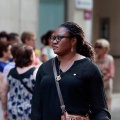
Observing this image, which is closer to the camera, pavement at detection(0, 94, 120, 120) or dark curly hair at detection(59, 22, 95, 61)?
dark curly hair at detection(59, 22, 95, 61)

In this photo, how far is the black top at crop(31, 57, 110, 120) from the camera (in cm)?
477

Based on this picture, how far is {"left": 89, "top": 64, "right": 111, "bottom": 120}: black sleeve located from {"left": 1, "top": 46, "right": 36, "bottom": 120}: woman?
2135 millimetres

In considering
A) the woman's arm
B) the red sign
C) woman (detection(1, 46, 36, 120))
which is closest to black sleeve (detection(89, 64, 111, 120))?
woman (detection(1, 46, 36, 120))

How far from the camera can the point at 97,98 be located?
16.0 ft

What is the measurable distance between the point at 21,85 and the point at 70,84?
2.29m

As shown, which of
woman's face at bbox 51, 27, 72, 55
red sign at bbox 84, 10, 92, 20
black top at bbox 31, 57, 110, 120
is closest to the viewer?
black top at bbox 31, 57, 110, 120

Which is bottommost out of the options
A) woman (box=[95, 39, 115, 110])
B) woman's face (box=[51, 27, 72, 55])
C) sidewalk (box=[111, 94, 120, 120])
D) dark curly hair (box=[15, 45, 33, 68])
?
sidewalk (box=[111, 94, 120, 120])

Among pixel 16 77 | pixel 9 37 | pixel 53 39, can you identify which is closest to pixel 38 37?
pixel 9 37

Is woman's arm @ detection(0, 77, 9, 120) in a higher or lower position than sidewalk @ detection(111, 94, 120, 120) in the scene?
higher

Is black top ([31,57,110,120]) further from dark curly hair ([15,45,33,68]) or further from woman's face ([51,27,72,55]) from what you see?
dark curly hair ([15,45,33,68])

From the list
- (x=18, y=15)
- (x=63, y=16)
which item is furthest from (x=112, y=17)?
(x=18, y=15)

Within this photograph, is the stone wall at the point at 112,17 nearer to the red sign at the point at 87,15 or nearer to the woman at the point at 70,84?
the red sign at the point at 87,15

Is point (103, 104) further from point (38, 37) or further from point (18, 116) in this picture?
point (38, 37)

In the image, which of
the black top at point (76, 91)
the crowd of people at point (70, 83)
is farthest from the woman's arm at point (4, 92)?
the black top at point (76, 91)
